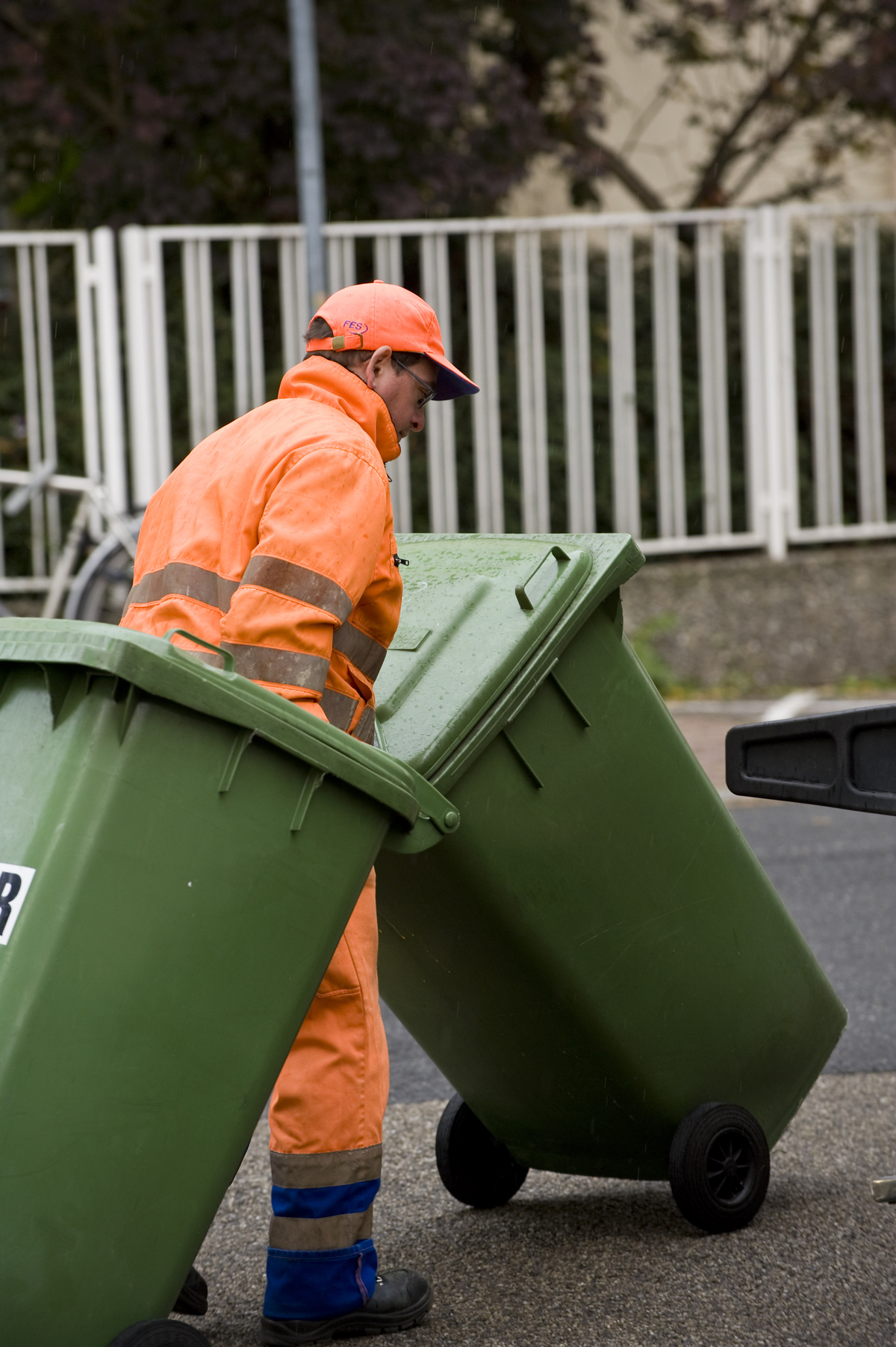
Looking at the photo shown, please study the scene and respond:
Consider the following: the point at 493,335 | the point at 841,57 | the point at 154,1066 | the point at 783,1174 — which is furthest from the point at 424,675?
the point at 841,57

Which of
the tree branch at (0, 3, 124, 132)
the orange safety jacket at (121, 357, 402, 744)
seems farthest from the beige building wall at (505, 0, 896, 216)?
the orange safety jacket at (121, 357, 402, 744)

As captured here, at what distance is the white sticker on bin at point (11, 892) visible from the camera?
200cm

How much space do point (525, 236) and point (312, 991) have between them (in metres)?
7.39

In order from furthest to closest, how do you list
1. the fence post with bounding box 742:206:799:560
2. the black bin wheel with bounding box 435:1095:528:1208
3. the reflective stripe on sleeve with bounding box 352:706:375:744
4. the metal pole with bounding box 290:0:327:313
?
the fence post with bounding box 742:206:799:560, the metal pole with bounding box 290:0:327:313, the black bin wheel with bounding box 435:1095:528:1208, the reflective stripe on sleeve with bounding box 352:706:375:744

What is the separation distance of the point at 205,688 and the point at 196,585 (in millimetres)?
415

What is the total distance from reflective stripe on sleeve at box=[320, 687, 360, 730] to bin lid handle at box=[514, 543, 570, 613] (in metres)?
0.33

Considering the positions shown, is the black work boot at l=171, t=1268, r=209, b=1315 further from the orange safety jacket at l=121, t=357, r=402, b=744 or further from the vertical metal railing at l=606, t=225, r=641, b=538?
the vertical metal railing at l=606, t=225, r=641, b=538

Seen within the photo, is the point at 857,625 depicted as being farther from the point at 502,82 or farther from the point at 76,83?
the point at 76,83

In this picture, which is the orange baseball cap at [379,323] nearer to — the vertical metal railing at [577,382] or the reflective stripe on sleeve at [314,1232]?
the reflective stripe on sleeve at [314,1232]

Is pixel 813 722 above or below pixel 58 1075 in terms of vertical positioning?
above

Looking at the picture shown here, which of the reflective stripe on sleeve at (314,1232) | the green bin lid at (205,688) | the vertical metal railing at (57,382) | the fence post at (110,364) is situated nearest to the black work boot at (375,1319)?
the reflective stripe on sleeve at (314,1232)

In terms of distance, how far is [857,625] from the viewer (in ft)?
31.0

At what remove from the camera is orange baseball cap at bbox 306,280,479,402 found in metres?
2.62

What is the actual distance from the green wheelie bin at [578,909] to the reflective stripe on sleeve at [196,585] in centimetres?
36
